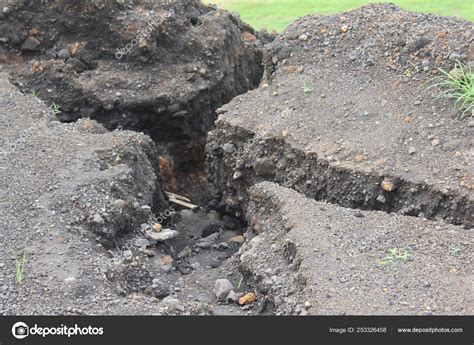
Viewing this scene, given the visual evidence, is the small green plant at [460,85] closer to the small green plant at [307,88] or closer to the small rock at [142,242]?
the small green plant at [307,88]

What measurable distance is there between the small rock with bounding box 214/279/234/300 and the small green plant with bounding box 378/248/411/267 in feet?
2.49

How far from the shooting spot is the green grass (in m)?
7.18

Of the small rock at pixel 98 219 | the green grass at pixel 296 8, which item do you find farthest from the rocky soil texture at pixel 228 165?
the green grass at pixel 296 8

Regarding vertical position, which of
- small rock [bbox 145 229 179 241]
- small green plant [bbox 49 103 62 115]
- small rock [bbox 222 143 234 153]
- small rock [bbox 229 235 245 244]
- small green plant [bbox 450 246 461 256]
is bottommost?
small rock [bbox 229 235 245 244]

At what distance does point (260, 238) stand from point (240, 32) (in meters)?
3.28

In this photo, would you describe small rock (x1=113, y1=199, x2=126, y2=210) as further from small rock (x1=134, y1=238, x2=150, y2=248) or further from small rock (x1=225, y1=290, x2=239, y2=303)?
small rock (x1=225, y1=290, x2=239, y2=303)

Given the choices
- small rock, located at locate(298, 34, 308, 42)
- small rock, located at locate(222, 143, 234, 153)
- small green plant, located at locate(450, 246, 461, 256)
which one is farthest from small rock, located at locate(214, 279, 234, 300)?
small rock, located at locate(298, 34, 308, 42)

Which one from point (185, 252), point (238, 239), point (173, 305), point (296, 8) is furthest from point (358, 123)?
point (296, 8)

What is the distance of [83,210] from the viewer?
3773 mm

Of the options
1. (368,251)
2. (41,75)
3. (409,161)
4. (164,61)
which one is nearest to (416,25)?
(409,161)

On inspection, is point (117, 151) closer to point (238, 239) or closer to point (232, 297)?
point (238, 239)

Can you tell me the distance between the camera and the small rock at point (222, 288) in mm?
3518

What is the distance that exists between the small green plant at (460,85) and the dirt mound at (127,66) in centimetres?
197

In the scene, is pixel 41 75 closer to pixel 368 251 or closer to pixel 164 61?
pixel 164 61
